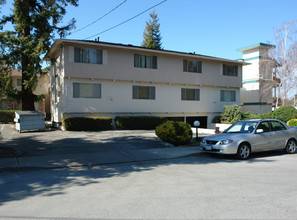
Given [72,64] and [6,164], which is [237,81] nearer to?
[72,64]

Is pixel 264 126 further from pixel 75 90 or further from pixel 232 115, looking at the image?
pixel 232 115

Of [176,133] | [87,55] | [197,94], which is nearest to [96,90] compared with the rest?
[87,55]

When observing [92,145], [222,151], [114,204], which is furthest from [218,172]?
[92,145]

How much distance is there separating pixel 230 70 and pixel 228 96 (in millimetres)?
2721

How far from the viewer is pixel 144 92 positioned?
72.4ft

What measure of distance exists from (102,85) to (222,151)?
1276cm

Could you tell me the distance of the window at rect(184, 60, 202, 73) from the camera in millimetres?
24078

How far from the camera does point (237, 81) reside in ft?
89.6

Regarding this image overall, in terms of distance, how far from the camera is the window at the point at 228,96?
26594mm

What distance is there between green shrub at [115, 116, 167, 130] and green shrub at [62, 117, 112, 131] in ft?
2.84

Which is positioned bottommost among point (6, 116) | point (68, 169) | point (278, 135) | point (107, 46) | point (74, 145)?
point (68, 169)

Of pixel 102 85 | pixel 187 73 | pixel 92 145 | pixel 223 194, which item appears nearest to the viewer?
pixel 223 194

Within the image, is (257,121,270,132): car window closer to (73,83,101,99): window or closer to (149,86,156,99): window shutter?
(149,86,156,99): window shutter

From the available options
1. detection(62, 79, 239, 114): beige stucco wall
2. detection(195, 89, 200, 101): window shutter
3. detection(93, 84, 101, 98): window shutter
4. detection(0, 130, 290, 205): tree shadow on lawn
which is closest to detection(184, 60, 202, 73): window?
detection(62, 79, 239, 114): beige stucco wall
